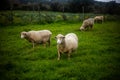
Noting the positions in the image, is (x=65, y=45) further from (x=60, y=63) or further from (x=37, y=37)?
(x=37, y=37)

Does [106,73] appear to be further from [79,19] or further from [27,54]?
[79,19]

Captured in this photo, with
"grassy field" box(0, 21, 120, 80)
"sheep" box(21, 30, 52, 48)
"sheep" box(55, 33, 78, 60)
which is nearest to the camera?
"grassy field" box(0, 21, 120, 80)

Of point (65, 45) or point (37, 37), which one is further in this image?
point (37, 37)

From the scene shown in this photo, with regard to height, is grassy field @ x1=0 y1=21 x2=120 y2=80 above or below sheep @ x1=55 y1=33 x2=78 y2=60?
below

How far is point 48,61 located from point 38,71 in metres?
0.97

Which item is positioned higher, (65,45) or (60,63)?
(65,45)

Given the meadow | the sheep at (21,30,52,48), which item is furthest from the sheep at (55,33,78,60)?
the sheep at (21,30,52,48)

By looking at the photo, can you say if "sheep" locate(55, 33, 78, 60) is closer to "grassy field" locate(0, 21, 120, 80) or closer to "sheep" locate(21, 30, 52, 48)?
"grassy field" locate(0, 21, 120, 80)

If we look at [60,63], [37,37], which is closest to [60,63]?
[60,63]

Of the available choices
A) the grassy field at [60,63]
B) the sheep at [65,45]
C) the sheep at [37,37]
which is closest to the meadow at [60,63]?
the grassy field at [60,63]

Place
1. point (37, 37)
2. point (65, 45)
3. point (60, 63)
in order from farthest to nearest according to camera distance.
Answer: point (37, 37) → point (65, 45) → point (60, 63)

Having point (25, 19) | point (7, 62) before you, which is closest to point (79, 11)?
point (25, 19)

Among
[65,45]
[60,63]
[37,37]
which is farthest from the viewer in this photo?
[37,37]

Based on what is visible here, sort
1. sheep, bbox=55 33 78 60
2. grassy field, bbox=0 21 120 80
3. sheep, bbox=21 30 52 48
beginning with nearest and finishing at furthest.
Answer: grassy field, bbox=0 21 120 80 < sheep, bbox=55 33 78 60 < sheep, bbox=21 30 52 48
